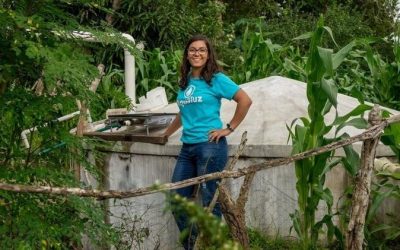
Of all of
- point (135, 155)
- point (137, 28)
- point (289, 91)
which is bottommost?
point (135, 155)

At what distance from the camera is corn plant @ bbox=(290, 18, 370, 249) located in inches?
209

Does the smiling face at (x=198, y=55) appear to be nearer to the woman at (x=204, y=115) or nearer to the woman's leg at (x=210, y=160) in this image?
the woman at (x=204, y=115)

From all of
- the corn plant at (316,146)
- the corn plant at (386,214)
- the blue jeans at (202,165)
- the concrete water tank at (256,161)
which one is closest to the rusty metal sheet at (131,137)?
the concrete water tank at (256,161)

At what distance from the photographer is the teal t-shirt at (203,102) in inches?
215

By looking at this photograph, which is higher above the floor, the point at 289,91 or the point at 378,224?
the point at 289,91

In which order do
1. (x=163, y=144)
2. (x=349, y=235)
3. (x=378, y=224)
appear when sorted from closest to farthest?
(x=349, y=235)
(x=378, y=224)
(x=163, y=144)

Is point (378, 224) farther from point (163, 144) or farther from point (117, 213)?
point (117, 213)

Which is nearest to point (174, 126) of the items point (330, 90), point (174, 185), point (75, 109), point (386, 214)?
point (330, 90)

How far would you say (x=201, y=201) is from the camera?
580 cm

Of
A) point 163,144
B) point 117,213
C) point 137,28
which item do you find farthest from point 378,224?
point 137,28

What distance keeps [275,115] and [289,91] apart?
445 millimetres

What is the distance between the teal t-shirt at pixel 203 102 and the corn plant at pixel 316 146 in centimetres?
52

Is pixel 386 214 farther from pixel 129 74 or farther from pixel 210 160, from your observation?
pixel 129 74

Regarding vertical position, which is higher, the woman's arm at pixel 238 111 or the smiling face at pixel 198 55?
the smiling face at pixel 198 55
